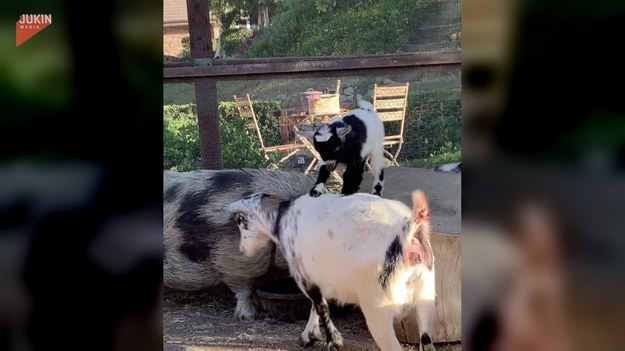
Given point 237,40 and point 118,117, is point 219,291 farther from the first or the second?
point 237,40

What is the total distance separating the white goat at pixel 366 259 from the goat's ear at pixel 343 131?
0.33 m

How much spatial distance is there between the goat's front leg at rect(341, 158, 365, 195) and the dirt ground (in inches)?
25.4

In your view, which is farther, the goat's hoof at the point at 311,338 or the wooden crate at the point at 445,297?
the goat's hoof at the point at 311,338

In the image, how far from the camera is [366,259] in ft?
11.6

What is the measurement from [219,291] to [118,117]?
1153mm

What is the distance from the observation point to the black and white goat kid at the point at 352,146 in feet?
12.3

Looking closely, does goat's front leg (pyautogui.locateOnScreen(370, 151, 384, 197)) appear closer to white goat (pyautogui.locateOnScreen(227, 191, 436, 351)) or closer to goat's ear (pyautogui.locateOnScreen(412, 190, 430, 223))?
white goat (pyautogui.locateOnScreen(227, 191, 436, 351))

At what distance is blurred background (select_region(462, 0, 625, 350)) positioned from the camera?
3.52 metres

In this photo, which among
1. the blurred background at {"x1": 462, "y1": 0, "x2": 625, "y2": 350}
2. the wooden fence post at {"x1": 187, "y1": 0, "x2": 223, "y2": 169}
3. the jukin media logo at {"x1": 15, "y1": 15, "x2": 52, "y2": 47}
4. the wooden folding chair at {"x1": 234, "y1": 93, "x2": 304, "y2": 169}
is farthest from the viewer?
the wooden folding chair at {"x1": 234, "y1": 93, "x2": 304, "y2": 169}

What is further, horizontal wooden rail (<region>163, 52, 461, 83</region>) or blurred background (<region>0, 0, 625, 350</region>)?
horizontal wooden rail (<region>163, 52, 461, 83</region>)

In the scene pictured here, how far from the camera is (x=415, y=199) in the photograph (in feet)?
12.0

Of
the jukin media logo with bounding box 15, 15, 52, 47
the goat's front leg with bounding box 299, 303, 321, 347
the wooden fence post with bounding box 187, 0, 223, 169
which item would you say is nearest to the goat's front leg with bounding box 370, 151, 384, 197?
the goat's front leg with bounding box 299, 303, 321, 347

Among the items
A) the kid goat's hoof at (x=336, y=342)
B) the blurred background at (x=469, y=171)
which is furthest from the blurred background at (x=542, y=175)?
the kid goat's hoof at (x=336, y=342)

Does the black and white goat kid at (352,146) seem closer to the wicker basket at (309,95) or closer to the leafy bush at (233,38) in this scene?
the wicker basket at (309,95)
